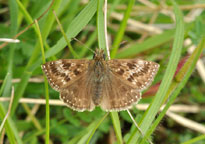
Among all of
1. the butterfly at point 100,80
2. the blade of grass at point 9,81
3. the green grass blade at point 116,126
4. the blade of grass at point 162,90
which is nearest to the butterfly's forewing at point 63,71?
the butterfly at point 100,80

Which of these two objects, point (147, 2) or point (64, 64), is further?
point (147, 2)

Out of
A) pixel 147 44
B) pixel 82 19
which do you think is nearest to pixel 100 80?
pixel 82 19

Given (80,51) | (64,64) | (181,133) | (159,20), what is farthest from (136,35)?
(64,64)

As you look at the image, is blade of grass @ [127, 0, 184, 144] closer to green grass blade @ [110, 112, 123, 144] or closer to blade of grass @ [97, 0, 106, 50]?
green grass blade @ [110, 112, 123, 144]

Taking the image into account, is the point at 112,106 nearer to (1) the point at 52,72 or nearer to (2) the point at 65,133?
(1) the point at 52,72

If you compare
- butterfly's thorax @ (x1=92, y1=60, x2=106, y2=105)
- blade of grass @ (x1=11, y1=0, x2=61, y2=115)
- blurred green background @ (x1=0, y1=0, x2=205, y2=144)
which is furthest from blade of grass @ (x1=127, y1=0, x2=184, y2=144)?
blade of grass @ (x1=11, y1=0, x2=61, y2=115)

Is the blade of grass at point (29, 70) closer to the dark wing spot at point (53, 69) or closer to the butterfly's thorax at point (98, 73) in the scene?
the dark wing spot at point (53, 69)

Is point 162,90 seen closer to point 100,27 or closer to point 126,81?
point 126,81
